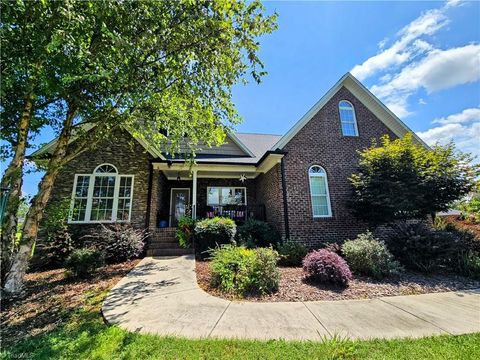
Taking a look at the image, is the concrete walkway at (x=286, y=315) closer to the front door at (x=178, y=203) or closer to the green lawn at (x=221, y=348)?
the green lawn at (x=221, y=348)

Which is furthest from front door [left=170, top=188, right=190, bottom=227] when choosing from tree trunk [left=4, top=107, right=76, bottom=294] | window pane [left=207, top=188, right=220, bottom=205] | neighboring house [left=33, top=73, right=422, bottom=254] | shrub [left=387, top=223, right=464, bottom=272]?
shrub [left=387, top=223, right=464, bottom=272]

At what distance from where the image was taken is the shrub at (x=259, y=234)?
984 centimetres

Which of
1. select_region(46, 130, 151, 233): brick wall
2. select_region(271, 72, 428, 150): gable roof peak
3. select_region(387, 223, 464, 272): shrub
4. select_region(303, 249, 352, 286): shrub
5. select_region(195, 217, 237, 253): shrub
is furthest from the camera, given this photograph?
select_region(271, 72, 428, 150): gable roof peak

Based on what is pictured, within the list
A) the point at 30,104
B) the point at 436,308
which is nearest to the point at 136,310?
the point at 30,104

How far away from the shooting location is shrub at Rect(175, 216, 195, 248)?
388 inches

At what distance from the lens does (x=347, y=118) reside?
1173cm

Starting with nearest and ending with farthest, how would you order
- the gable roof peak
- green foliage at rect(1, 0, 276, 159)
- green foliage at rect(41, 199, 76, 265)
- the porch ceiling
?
1. green foliage at rect(1, 0, 276, 159)
2. green foliage at rect(41, 199, 76, 265)
3. the porch ceiling
4. the gable roof peak

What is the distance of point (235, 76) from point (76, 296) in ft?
23.1

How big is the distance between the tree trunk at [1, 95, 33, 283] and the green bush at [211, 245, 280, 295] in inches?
196

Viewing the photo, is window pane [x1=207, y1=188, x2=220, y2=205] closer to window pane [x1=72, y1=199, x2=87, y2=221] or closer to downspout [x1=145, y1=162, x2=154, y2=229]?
downspout [x1=145, y1=162, x2=154, y2=229]

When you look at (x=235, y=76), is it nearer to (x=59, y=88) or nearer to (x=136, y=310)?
(x=59, y=88)

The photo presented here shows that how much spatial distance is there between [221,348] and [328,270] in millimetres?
3793

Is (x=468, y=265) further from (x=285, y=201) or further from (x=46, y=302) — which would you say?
(x=46, y=302)

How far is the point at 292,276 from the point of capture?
658cm
